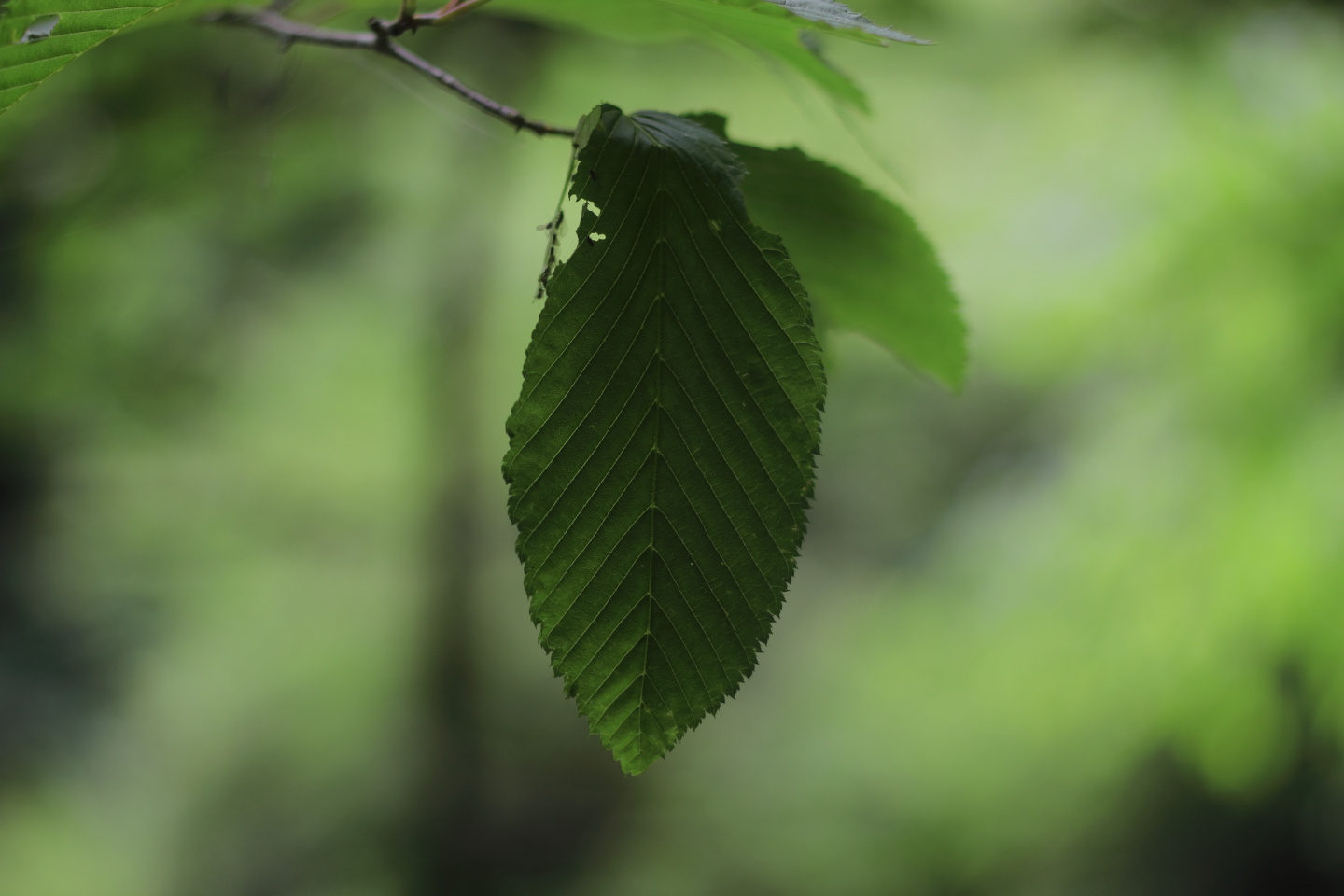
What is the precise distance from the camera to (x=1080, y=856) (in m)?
2.44

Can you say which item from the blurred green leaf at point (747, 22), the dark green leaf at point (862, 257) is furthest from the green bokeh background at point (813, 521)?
the dark green leaf at point (862, 257)

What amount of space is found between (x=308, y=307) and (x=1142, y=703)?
7.75ft

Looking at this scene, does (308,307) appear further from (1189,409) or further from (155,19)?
(1189,409)

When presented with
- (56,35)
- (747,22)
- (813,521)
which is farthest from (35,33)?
(813,521)

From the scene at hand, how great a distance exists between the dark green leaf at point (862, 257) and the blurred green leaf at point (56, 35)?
0.22 meters

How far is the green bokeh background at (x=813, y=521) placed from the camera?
1.92m

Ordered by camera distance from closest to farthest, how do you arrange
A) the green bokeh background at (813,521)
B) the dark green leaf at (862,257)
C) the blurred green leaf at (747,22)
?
the blurred green leaf at (747,22) < the dark green leaf at (862,257) < the green bokeh background at (813,521)

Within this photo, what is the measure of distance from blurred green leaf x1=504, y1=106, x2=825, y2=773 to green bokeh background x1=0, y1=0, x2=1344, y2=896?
147 centimetres

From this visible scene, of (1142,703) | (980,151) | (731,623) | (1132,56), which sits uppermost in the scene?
(1132,56)

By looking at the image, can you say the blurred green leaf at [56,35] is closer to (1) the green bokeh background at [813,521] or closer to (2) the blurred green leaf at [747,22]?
(2) the blurred green leaf at [747,22]

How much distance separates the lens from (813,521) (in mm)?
2602

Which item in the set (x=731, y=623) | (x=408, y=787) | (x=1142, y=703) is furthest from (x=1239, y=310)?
(x=408, y=787)

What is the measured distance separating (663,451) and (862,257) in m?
0.18

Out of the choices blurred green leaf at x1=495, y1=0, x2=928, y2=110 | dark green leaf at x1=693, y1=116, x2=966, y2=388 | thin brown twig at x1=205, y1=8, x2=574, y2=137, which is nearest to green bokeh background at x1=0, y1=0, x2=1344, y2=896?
thin brown twig at x1=205, y1=8, x2=574, y2=137
